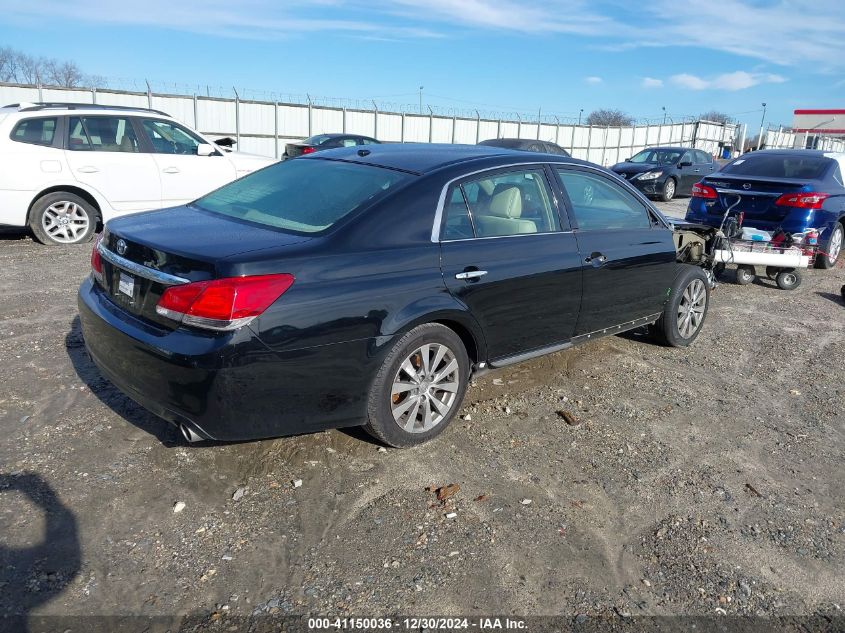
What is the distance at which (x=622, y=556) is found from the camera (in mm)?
3059

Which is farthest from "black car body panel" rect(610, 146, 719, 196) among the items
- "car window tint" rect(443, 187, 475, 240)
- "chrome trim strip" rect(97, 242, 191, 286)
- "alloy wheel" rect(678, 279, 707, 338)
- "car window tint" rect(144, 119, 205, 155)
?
"chrome trim strip" rect(97, 242, 191, 286)

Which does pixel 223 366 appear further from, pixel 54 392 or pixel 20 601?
pixel 54 392

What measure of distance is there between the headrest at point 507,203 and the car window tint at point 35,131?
672 centimetres

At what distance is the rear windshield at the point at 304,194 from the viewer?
12.2ft

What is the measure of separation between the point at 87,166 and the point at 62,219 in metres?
0.75

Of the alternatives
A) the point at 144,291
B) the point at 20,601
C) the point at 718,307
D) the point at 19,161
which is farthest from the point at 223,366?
the point at 19,161

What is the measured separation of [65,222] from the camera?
8.59 metres

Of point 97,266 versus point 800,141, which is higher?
point 800,141

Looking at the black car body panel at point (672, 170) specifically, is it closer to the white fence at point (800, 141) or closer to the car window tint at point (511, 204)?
the car window tint at point (511, 204)

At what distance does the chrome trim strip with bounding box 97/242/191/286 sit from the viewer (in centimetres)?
315

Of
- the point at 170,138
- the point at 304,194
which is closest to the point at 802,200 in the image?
the point at 304,194

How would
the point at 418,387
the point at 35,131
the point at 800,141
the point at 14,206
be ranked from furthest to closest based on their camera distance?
the point at 800,141 → the point at 35,131 → the point at 14,206 → the point at 418,387

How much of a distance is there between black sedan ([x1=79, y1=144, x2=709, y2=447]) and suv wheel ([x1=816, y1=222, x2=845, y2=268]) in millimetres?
6150

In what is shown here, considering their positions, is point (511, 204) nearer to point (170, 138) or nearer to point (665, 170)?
point (170, 138)
